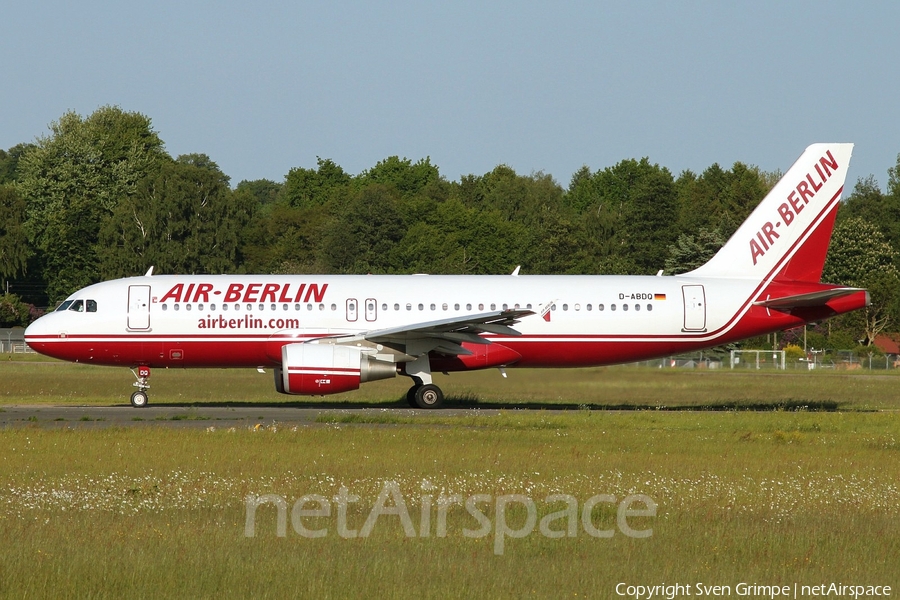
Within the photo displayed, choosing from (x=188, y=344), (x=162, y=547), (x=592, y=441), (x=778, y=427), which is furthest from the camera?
(x=188, y=344)

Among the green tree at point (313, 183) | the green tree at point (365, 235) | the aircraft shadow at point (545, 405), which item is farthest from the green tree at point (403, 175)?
the aircraft shadow at point (545, 405)

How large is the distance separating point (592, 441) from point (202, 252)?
68881mm

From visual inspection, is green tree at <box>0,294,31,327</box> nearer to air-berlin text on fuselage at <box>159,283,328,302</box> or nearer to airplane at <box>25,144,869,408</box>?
airplane at <box>25,144,869,408</box>

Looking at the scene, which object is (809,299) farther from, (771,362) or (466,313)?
(771,362)

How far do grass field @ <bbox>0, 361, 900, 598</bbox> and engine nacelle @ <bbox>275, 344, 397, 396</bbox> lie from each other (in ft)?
8.36

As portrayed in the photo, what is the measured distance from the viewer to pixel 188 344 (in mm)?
28516

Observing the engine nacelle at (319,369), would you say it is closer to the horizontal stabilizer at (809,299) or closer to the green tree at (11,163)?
the horizontal stabilizer at (809,299)

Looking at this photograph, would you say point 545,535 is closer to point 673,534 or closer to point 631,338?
point 673,534

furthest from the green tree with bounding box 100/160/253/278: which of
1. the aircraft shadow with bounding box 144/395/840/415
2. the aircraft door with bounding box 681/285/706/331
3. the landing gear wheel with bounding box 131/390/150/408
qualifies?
the aircraft door with bounding box 681/285/706/331

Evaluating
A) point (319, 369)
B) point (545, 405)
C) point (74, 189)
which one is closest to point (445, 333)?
point (319, 369)

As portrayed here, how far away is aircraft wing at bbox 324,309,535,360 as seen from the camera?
26.9m

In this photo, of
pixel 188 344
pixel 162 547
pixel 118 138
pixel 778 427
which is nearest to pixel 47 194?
pixel 118 138
